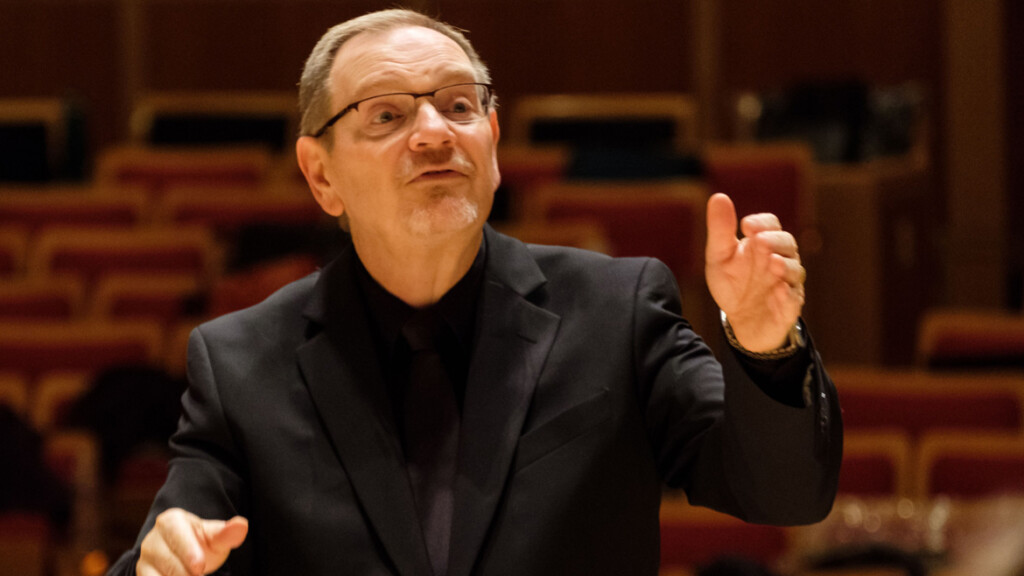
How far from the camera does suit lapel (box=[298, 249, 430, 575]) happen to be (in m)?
0.55

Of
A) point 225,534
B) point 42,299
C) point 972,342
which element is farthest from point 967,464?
point 42,299

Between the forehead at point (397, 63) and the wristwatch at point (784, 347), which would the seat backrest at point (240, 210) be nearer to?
the forehead at point (397, 63)

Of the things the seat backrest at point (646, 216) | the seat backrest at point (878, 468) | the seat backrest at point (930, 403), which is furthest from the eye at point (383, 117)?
the seat backrest at point (646, 216)

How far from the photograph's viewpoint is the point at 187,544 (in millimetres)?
476

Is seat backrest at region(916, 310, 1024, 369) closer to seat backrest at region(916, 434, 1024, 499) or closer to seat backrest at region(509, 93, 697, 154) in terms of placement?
seat backrest at region(916, 434, 1024, 499)

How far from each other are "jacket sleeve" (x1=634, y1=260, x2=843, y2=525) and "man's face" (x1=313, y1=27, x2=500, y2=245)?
0.10m

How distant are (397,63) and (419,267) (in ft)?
0.32

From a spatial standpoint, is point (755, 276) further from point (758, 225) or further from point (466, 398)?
point (466, 398)

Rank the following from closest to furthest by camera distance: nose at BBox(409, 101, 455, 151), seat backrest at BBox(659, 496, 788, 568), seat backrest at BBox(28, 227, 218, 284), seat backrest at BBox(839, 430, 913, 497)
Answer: nose at BBox(409, 101, 455, 151), seat backrest at BBox(659, 496, 788, 568), seat backrest at BBox(839, 430, 913, 497), seat backrest at BBox(28, 227, 218, 284)

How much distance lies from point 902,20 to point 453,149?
2950 millimetres

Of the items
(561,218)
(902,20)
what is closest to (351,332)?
(561,218)

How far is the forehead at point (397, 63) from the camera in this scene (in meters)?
0.60

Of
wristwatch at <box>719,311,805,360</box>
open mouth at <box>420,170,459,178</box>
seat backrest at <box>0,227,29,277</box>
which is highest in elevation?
→ open mouth at <box>420,170,459,178</box>

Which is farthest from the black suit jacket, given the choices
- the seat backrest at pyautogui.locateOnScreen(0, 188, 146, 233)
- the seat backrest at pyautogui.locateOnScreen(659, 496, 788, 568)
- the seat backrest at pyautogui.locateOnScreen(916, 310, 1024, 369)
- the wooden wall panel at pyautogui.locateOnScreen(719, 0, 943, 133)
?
the wooden wall panel at pyautogui.locateOnScreen(719, 0, 943, 133)
